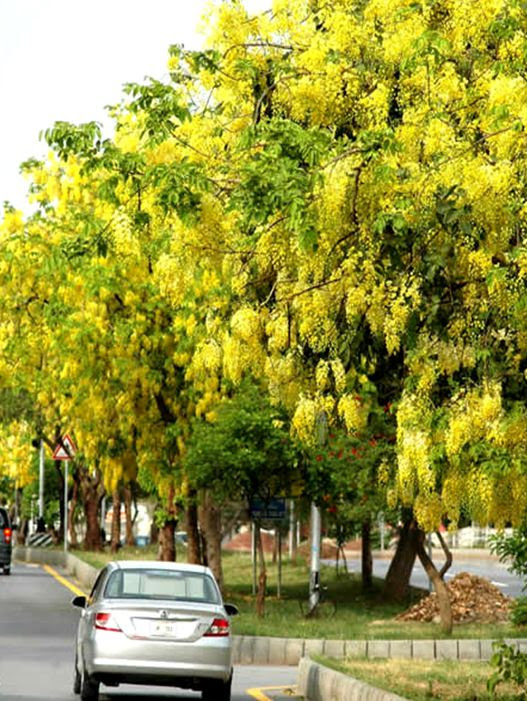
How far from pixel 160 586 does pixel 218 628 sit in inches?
32.6

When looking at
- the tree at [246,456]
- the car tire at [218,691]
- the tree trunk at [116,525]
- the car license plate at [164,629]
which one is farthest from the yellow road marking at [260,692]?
the tree trunk at [116,525]

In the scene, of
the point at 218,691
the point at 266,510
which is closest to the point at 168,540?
the point at 266,510

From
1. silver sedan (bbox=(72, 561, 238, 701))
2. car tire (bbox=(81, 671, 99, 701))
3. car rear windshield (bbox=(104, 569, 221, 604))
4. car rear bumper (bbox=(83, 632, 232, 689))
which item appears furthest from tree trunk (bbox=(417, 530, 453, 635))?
car tire (bbox=(81, 671, 99, 701))

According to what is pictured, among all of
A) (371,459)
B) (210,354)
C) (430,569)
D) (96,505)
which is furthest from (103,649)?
(96,505)

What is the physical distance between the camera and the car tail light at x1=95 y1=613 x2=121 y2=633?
1728cm

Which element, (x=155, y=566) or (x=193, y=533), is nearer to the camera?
(x=155, y=566)

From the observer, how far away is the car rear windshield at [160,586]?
17875mm

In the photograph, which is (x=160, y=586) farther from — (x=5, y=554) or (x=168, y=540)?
Answer: (x=5, y=554)

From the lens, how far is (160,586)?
1803 centimetres

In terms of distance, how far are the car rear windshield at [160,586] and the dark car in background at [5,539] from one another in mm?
30993

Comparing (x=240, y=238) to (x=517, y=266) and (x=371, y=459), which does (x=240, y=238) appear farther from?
(x=371, y=459)

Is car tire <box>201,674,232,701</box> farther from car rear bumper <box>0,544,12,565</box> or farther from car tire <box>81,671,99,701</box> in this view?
car rear bumper <box>0,544,12,565</box>

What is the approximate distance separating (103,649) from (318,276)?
488cm

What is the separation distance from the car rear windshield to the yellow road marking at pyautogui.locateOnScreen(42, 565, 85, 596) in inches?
898
